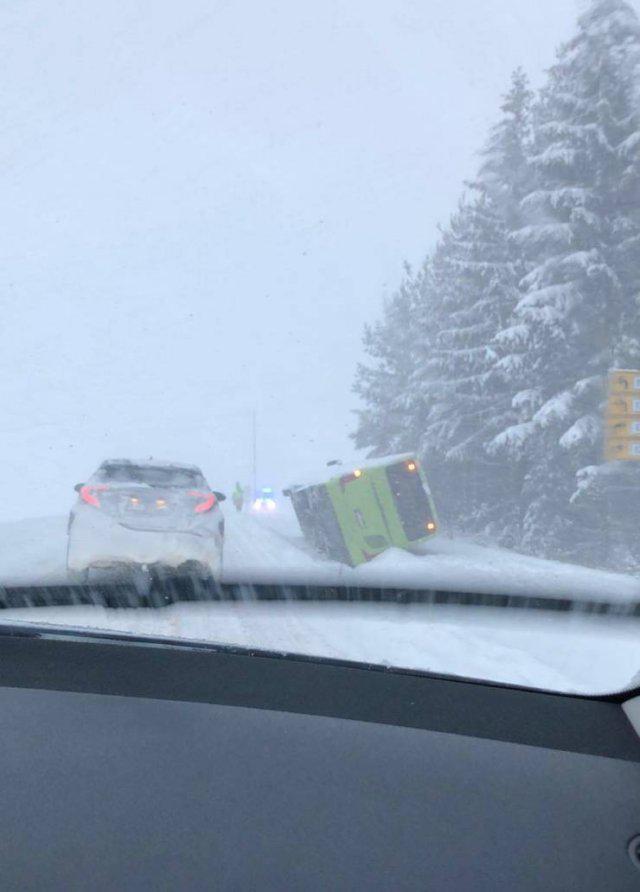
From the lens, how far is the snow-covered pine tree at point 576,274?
65.1ft

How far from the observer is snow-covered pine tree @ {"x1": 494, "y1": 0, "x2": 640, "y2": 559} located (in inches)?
781

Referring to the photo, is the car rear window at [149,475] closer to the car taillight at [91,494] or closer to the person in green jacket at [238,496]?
the car taillight at [91,494]

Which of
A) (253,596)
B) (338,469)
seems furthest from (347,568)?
(338,469)

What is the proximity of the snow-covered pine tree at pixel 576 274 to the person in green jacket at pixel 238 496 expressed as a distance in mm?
Result: 6849

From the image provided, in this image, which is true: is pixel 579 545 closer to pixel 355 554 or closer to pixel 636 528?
pixel 636 528

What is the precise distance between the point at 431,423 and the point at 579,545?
19.6 ft

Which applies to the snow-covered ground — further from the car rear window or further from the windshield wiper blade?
the car rear window

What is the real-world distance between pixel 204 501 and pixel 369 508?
722 centimetres

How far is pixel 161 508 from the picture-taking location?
7555mm

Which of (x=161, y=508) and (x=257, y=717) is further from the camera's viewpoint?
(x=161, y=508)

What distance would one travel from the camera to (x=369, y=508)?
1523 centimetres

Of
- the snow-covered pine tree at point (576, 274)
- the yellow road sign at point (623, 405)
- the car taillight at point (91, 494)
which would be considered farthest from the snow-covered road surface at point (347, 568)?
the snow-covered pine tree at point (576, 274)

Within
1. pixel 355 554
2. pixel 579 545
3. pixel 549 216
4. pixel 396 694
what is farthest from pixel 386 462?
pixel 396 694

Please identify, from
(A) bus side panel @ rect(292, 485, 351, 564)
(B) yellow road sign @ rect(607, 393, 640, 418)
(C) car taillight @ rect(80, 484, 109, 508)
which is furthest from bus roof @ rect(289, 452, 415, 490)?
(C) car taillight @ rect(80, 484, 109, 508)
